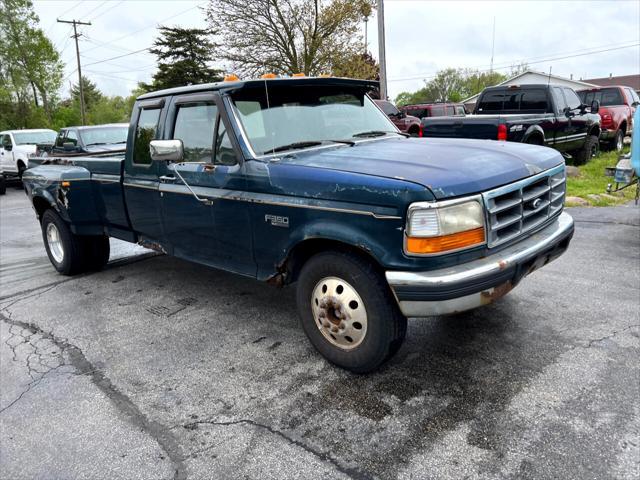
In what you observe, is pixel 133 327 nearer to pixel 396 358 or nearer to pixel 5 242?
pixel 396 358

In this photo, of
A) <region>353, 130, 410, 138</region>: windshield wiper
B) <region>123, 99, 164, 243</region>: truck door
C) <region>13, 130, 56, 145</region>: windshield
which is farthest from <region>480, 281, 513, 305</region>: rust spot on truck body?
<region>13, 130, 56, 145</region>: windshield

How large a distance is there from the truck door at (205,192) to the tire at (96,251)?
1.94 m

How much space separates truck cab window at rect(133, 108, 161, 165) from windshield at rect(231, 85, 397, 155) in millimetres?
1233

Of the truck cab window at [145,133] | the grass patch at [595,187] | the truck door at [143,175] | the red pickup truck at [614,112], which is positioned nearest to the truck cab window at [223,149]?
the truck door at [143,175]

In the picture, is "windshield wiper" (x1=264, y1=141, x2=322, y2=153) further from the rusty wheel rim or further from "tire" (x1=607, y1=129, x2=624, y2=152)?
"tire" (x1=607, y1=129, x2=624, y2=152)

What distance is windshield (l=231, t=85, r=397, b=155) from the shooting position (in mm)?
3646

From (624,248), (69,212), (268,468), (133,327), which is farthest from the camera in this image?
(624,248)

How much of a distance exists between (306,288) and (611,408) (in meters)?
1.93

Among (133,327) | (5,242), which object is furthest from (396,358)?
(5,242)

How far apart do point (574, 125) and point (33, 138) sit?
1757cm

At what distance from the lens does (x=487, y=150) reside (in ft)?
11.1

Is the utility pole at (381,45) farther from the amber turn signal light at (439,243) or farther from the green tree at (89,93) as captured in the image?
the green tree at (89,93)

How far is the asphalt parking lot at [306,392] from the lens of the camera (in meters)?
2.51

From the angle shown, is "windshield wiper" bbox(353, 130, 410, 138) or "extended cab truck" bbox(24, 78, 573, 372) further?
"windshield wiper" bbox(353, 130, 410, 138)
